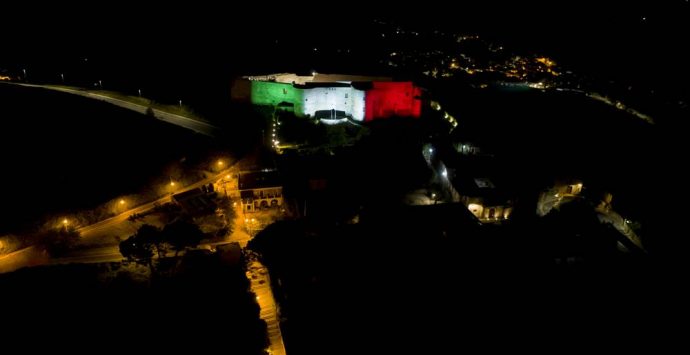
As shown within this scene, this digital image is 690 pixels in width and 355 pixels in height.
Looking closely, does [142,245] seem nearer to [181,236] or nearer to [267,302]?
[181,236]

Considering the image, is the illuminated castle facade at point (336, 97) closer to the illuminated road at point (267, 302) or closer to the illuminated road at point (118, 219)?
the illuminated road at point (118, 219)

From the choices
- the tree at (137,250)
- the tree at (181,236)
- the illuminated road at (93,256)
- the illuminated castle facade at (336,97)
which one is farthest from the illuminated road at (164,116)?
the tree at (137,250)

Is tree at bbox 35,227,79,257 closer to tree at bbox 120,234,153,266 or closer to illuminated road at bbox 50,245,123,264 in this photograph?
illuminated road at bbox 50,245,123,264

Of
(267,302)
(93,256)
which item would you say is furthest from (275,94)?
(267,302)

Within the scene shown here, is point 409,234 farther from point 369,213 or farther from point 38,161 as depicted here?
point 38,161

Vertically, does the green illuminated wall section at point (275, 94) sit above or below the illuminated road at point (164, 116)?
above

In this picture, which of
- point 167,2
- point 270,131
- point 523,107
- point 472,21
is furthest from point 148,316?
point 472,21

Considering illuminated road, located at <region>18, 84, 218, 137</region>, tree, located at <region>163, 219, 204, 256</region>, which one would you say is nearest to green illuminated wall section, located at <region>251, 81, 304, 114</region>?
illuminated road, located at <region>18, 84, 218, 137</region>
